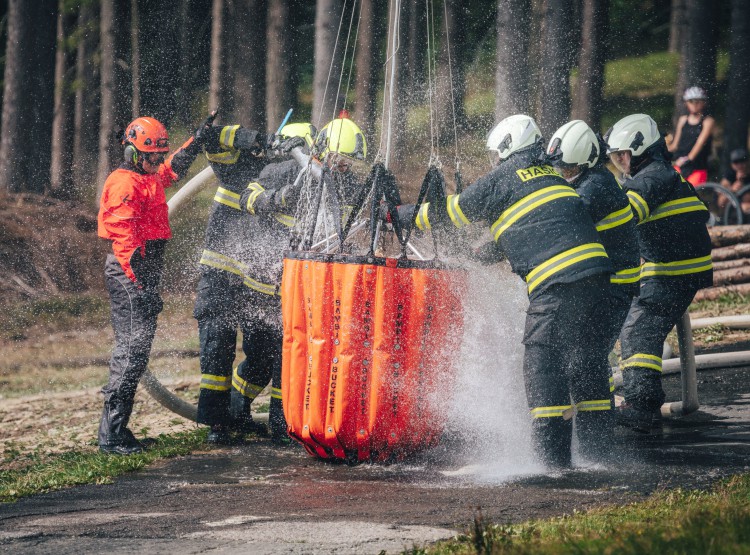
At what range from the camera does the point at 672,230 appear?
769 cm

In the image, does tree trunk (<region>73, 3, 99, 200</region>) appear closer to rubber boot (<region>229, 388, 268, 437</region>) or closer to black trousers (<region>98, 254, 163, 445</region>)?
rubber boot (<region>229, 388, 268, 437</region>)

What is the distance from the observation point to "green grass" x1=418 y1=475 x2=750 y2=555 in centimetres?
401

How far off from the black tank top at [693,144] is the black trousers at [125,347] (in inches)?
354

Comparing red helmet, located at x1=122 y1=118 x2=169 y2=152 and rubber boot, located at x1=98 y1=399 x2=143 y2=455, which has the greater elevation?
red helmet, located at x1=122 y1=118 x2=169 y2=152

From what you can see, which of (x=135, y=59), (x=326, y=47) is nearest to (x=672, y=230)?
(x=326, y=47)

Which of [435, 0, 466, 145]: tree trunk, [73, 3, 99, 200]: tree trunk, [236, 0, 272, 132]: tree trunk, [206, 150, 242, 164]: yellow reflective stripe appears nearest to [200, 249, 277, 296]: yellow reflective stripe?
[206, 150, 242, 164]: yellow reflective stripe

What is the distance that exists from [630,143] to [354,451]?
10.5 ft

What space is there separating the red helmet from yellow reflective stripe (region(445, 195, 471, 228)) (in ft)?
7.24

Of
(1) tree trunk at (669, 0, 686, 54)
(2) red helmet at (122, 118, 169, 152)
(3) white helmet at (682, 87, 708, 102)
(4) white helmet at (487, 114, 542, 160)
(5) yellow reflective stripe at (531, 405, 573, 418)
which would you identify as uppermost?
(1) tree trunk at (669, 0, 686, 54)

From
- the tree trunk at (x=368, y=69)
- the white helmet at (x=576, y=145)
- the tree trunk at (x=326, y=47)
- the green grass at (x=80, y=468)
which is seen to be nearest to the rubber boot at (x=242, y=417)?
the green grass at (x=80, y=468)

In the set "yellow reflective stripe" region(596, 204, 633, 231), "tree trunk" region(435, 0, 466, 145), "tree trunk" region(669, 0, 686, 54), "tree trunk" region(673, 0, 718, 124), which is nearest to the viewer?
"yellow reflective stripe" region(596, 204, 633, 231)

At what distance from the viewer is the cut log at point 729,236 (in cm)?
1274

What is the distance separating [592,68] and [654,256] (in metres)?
10.5

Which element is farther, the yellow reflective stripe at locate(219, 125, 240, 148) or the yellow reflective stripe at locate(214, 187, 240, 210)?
the yellow reflective stripe at locate(214, 187, 240, 210)
